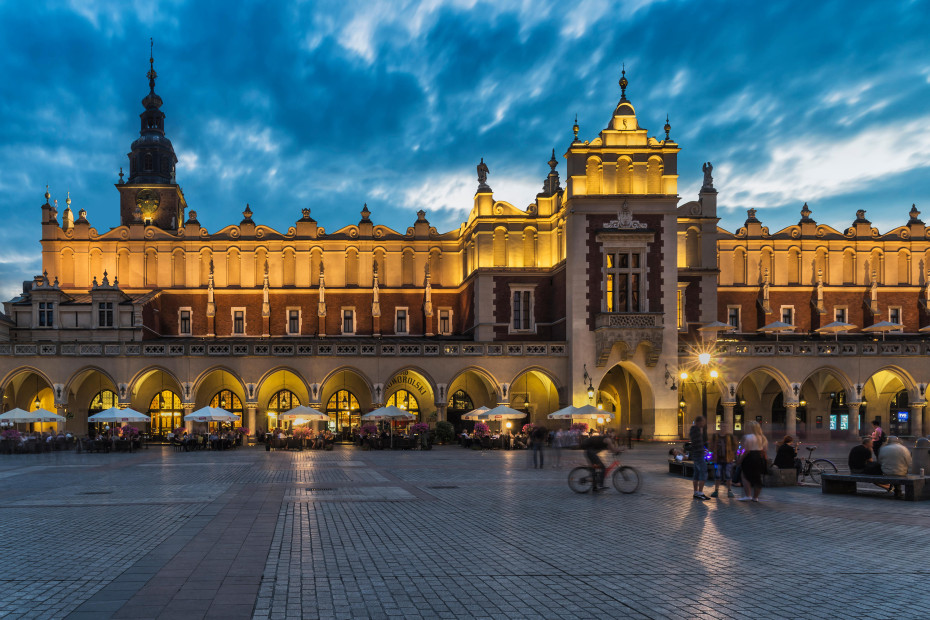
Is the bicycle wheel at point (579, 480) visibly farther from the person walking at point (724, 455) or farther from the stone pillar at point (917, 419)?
the stone pillar at point (917, 419)

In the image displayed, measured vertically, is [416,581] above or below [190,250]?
below

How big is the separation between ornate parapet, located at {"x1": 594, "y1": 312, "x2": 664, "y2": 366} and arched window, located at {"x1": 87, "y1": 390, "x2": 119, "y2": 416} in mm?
32091

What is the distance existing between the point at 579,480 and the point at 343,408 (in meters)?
35.3

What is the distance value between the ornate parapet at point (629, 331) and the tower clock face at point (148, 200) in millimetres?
38716

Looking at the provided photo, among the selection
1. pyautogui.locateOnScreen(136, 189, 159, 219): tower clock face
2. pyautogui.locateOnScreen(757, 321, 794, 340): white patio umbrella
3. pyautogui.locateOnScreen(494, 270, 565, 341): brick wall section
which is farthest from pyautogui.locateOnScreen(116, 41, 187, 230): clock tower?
pyautogui.locateOnScreen(757, 321, 794, 340): white patio umbrella

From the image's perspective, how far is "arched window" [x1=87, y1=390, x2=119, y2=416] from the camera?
5228cm

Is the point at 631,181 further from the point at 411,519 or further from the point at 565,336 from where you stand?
the point at 411,519

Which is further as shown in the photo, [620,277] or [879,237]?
[879,237]

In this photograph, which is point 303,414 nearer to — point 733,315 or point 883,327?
point 733,315

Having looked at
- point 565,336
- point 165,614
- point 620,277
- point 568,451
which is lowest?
point 568,451

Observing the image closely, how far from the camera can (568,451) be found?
39.9 metres

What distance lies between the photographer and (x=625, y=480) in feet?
67.6

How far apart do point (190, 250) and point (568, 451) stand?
32386 mm

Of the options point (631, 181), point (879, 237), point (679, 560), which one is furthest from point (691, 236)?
point (679, 560)
